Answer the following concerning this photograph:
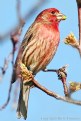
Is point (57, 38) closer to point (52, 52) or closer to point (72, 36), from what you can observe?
point (52, 52)

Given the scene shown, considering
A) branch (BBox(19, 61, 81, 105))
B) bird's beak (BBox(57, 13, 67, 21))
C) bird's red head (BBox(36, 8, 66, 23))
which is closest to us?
branch (BBox(19, 61, 81, 105))

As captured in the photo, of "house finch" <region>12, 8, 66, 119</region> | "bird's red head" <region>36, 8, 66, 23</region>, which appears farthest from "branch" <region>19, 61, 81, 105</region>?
"bird's red head" <region>36, 8, 66, 23</region>

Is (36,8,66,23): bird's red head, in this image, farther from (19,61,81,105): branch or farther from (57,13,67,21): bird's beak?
(19,61,81,105): branch

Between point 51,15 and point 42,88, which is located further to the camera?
point 51,15

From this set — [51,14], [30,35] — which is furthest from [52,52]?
[51,14]

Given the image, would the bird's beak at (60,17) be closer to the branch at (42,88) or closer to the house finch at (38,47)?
the house finch at (38,47)

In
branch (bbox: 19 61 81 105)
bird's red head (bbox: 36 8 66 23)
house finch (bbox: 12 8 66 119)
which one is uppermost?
branch (bbox: 19 61 81 105)

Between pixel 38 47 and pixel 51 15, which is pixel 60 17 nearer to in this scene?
pixel 51 15

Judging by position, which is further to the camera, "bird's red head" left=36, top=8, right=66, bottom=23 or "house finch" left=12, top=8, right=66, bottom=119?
"bird's red head" left=36, top=8, right=66, bottom=23

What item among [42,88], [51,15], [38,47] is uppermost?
[42,88]

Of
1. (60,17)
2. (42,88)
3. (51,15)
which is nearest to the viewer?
(42,88)

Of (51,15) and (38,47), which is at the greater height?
(51,15)

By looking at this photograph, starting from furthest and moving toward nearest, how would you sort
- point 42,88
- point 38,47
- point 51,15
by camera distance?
point 51,15
point 38,47
point 42,88

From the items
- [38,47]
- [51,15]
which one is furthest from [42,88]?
[51,15]
